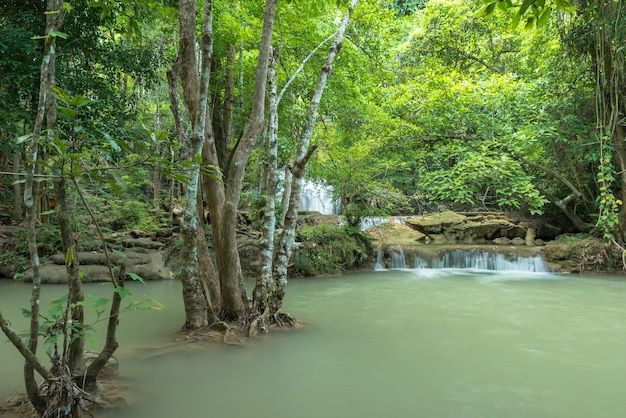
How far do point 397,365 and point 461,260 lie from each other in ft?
31.2

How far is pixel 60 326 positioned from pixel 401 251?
1141 cm

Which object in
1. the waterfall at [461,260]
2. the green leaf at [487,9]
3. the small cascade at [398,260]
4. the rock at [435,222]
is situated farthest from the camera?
the rock at [435,222]

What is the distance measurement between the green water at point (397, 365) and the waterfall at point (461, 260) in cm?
490

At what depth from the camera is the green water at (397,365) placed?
3.45 metres

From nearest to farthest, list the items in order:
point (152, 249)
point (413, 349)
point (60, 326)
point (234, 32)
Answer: point (60, 326) < point (413, 349) < point (234, 32) < point (152, 249)

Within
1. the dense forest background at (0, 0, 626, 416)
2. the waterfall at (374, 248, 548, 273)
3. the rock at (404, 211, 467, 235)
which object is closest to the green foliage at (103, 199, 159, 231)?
the dense forest background at (0, 0, 626, 416)

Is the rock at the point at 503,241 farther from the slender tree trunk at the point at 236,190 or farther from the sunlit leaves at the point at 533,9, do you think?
the sunlit leaves at the point at 533,9

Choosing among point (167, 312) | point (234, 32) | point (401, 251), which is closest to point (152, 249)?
point (167, 312)

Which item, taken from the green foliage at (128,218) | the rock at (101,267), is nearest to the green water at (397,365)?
the rock at (101,267)

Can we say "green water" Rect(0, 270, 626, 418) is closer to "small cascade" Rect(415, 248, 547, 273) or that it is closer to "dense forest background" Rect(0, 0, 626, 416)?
"dense forest background" Rect(0, 0, 626, 416)

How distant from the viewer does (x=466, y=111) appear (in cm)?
1158

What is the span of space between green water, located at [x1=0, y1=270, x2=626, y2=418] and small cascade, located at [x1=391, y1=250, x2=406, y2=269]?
5100mm

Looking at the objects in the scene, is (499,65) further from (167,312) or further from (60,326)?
(60,326)

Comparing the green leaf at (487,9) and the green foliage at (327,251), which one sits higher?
the green leaf at (487,9)
